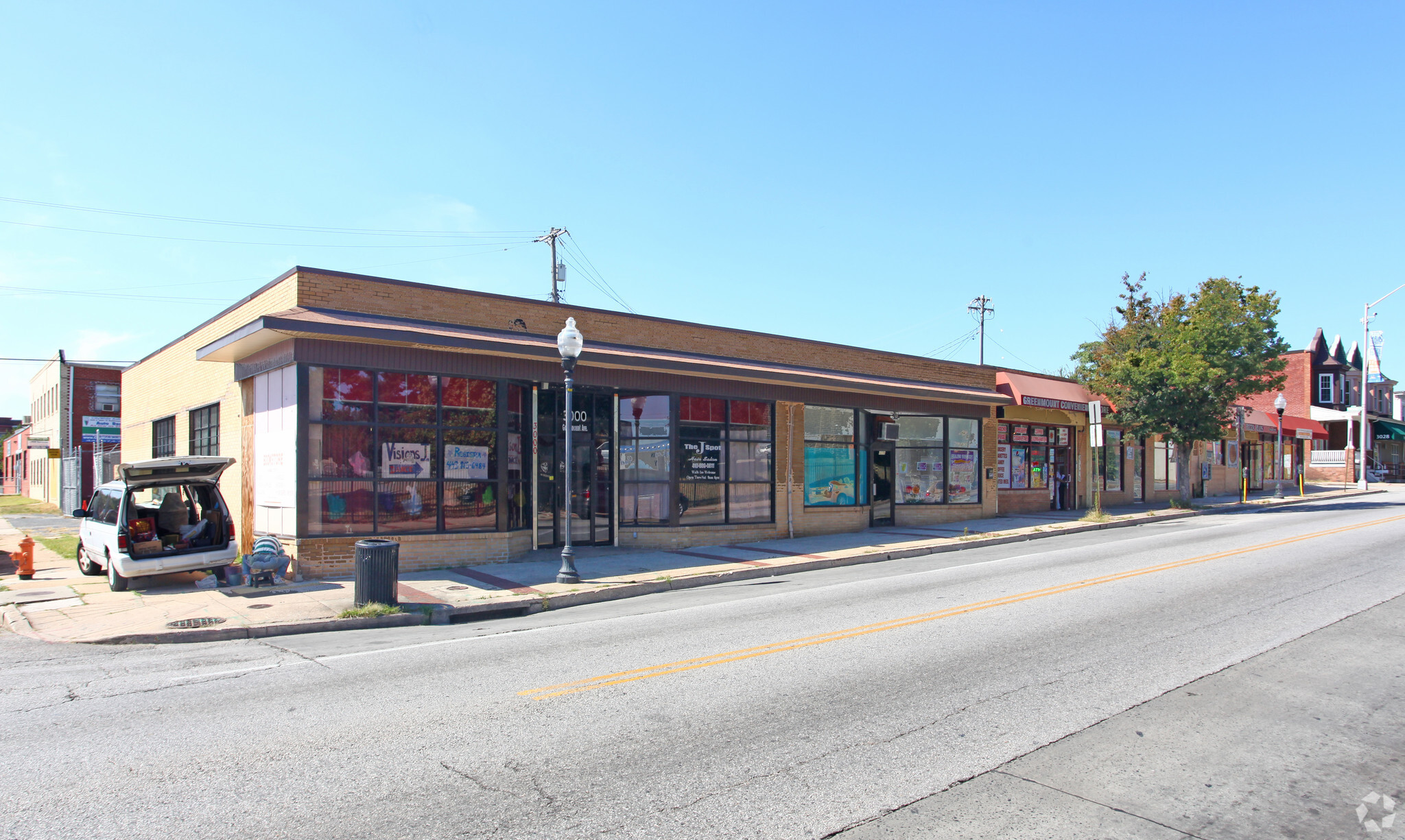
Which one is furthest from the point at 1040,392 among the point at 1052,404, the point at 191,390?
the point at 191,390

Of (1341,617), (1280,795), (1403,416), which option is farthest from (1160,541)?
(1403,416)

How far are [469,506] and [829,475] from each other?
963 cm

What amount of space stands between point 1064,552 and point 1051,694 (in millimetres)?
11114

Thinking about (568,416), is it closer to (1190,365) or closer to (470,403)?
(470,403)

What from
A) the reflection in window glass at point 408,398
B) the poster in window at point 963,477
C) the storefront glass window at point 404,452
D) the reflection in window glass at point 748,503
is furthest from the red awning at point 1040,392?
the reflection in window glass at point 408,398

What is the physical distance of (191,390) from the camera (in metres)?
19.9

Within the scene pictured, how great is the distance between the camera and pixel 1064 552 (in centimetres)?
1667

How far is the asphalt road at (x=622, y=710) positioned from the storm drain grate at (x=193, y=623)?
33.7 inches

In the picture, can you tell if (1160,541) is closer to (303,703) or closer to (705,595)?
(705,595)

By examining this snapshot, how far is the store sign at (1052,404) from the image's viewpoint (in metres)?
25.1

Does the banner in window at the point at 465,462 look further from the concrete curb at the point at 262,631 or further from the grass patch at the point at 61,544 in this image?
the grass patch at the point at 61,544

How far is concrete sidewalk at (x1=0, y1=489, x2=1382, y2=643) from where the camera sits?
998 centimetres

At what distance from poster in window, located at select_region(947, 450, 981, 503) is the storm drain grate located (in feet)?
62.6

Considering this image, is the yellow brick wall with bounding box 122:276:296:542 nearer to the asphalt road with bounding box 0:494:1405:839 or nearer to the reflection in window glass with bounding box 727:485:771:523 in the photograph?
the asphalt road with bounding box 0:494:1405:839
